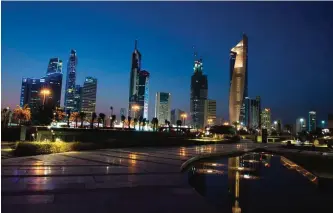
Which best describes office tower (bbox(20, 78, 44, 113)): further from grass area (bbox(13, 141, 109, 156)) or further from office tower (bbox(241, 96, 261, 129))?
office tower (bbox(241, 96, 261, 129))

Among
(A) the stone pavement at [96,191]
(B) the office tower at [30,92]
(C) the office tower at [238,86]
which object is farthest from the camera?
(C) the office tower at [238,86]

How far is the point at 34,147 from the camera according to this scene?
1728cm

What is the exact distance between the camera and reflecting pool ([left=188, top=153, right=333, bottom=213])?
23.4ft

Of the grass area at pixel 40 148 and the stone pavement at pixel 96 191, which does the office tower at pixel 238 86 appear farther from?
the stone pavement at pixel 96 191

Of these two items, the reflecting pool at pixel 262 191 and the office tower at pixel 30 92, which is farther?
the office tower at pixel 30 92

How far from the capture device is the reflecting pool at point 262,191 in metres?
7.12

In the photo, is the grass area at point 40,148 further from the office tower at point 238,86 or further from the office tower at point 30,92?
the office tower at point 238,86

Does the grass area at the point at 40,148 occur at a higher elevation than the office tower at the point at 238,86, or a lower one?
lower

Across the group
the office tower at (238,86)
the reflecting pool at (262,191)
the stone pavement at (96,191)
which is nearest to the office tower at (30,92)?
the office tower at (238,86)

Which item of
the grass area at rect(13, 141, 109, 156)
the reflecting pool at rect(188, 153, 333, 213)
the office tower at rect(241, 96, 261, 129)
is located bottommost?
the reflecting pool at rect(188, 153, 333, 213)

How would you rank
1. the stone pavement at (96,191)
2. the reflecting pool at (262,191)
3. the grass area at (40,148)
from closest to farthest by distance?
1. the stone pavement at (96,191)
2. the reflecting pool at (262,191)
3. the grass area at (40,148)

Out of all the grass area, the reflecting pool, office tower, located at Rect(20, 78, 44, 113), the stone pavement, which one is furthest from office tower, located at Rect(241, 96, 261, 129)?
the stone pavement

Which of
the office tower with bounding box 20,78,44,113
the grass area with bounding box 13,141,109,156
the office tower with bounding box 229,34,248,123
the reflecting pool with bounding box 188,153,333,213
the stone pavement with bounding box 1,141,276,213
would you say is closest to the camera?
the stone pavement with bounding box 1,141,276,213

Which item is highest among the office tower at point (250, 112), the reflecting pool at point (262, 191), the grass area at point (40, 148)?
the office tower at point (250, 112)
